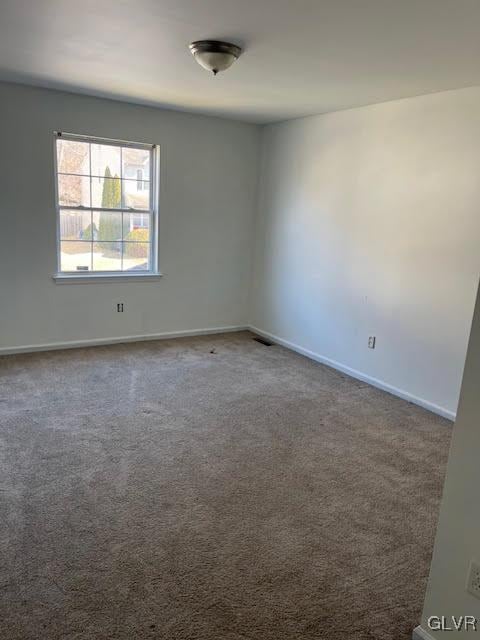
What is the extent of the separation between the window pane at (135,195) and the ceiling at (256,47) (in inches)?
38.4

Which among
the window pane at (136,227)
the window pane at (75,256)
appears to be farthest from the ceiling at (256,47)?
the window pane at (75,256)

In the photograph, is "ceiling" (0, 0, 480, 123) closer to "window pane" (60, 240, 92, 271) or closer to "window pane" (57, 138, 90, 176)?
"window pane" (57, 138, 90, 176)

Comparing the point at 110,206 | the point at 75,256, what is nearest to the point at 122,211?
the point at 110,206

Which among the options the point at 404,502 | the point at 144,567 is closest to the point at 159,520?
the point at 144,567

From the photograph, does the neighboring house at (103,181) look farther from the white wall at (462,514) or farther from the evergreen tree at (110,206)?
the white wall at (462,514)

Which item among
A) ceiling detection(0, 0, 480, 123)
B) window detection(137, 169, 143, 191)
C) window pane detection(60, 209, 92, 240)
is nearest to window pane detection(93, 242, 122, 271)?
window pane detection(60, 209, 92, 240)

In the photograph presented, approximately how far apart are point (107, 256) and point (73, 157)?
1012 millimetres

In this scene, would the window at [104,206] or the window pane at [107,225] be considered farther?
the window pane at [107,225]

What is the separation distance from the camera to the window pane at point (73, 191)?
4559 mm

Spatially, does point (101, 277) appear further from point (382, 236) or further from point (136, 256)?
point (382, 236)

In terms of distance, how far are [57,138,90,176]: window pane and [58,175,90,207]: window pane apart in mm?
74

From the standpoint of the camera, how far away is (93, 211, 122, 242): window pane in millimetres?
4809

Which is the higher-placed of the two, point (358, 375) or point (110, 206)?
point (110, 206)

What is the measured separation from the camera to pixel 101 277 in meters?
4.86
